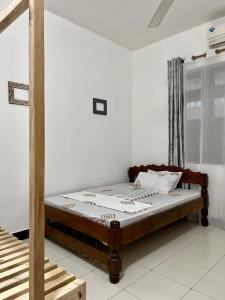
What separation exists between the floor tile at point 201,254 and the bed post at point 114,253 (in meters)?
0.77

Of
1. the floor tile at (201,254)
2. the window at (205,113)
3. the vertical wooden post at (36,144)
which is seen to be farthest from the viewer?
the window at (205,113)

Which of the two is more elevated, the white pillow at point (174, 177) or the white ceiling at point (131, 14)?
the white ceiling at point (131, 14)

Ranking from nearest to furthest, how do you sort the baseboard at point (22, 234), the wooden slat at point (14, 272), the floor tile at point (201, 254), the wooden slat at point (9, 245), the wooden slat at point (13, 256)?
the wooden slat at point (14, 272) → the wooden slat at point (13, 256) → the wooden slat at point (9, 245) → the floor tile at point (201, 254) → the baseboard at point (22, 234)

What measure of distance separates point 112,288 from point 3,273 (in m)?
0.91

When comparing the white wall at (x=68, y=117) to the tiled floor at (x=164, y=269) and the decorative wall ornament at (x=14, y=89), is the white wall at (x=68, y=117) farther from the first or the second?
the tiled floor at (x=164, y=269)

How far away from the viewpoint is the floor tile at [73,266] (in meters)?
2.01

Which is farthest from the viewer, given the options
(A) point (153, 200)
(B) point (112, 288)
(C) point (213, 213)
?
(C) point (213, 213)

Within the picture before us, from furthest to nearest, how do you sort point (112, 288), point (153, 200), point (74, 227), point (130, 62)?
1. point (130, 62)
2. point (153, 200)
3. point (74, 227)
4. point (112, 288)

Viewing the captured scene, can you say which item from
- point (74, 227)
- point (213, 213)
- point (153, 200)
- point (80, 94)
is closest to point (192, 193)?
point (213, 213)

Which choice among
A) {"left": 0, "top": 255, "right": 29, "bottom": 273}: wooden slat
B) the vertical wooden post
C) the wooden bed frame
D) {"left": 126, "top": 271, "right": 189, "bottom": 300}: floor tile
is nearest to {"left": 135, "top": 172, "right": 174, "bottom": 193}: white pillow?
the wooden bed frame

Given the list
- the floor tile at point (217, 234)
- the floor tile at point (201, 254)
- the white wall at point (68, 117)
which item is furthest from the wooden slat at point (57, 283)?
the floor tile at point (217, 234)

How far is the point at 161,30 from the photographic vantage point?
A: 3318mm

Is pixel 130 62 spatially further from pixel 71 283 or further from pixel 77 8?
pixel 71 283

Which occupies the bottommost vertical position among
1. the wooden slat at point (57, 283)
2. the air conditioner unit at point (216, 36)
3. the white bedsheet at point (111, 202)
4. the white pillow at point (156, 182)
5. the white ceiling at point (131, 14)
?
the wooden slat at point (57, 283)
